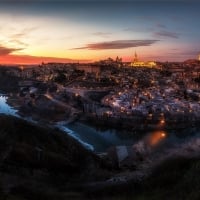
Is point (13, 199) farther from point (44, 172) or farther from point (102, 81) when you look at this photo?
point (102, 81)

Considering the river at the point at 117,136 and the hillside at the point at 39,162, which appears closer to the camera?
the hillside at the point at 39,162

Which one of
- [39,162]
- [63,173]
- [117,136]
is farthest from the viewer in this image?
[117,136]

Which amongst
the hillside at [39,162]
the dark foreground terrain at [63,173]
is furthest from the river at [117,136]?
the dark foreground terrain at [63,173]

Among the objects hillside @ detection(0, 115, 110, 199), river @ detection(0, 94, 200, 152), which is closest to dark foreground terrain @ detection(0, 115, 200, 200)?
hillside @ detection(0, 115, 110, 199)

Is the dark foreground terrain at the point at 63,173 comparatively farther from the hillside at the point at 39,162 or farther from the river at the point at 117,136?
the river at the point at 117,136

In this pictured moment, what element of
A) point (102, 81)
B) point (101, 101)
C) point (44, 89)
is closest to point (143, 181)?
point (101, 101)

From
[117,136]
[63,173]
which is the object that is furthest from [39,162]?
[117,136]

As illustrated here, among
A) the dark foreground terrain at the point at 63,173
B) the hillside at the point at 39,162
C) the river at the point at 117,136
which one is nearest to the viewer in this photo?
the dark foreground terrain at the point at 63,173

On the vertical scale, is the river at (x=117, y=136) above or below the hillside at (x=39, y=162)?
below

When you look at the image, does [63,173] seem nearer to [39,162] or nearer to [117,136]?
[39,162]
